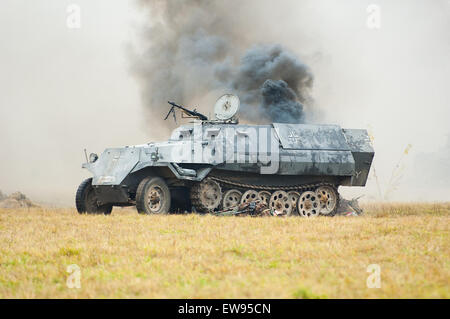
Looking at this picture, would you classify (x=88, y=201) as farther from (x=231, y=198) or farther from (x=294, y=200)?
(x=294, y=200)

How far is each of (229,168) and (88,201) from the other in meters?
3.98

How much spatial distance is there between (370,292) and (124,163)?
1057 cm

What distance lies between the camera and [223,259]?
8055 millimetres

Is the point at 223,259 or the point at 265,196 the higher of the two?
the point at 265,196

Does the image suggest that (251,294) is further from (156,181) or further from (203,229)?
(156,181)

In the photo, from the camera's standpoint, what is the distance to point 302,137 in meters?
18.0

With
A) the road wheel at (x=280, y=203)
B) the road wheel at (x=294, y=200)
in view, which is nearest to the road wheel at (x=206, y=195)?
the road wheel at (x=280, y=203)

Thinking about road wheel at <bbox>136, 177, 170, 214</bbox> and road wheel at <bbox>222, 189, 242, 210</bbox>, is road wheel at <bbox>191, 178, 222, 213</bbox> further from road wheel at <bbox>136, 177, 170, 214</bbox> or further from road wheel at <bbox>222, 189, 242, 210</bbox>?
road wheel at <bbox>136, 177, 170, 214</bbox>

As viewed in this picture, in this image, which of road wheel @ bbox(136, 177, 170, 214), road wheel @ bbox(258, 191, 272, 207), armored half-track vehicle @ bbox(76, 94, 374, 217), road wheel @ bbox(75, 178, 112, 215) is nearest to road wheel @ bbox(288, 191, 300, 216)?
armored half-track vehicle @ bbox(76, 94, 374, 217)

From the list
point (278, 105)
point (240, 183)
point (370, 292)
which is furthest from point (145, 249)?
point (278, 105)

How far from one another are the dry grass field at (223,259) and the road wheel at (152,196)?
2493mm

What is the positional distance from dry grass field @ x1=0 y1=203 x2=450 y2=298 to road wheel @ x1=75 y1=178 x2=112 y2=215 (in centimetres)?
394

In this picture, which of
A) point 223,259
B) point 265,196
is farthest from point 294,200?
point 223,259

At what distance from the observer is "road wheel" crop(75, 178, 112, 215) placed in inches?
658
